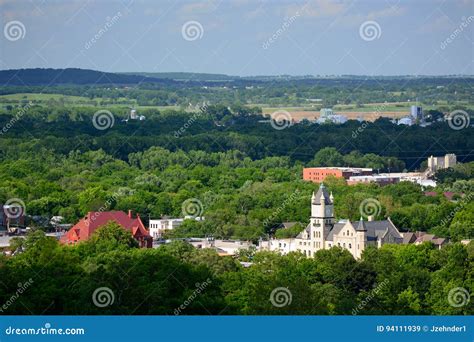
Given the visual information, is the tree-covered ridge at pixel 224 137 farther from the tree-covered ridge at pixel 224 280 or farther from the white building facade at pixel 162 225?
the tree-covered ridge at pixel 224 280

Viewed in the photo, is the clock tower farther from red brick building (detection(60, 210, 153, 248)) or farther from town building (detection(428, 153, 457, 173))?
town building (detection(428, 153, 457, 173))

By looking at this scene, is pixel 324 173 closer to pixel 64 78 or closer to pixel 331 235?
pixel 331 235

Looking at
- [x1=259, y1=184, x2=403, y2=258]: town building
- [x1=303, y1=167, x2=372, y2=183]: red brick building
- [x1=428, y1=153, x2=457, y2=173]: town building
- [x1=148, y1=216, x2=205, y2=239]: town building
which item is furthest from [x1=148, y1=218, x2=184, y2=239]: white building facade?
[x1=428, y1=153, x2=457, y2=173]: town building

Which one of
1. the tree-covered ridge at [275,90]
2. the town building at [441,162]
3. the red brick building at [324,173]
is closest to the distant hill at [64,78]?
the tree-covered ridge at [275,90]

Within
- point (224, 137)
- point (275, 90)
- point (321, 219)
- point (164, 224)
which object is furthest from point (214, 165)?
point (275, 90)

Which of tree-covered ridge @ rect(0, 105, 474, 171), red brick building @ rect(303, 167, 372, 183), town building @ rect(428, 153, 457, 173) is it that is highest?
tree-covered ridge @ rect(0, 105, 474, 171)

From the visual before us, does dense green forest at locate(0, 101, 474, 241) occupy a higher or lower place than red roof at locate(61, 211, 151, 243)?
higher
